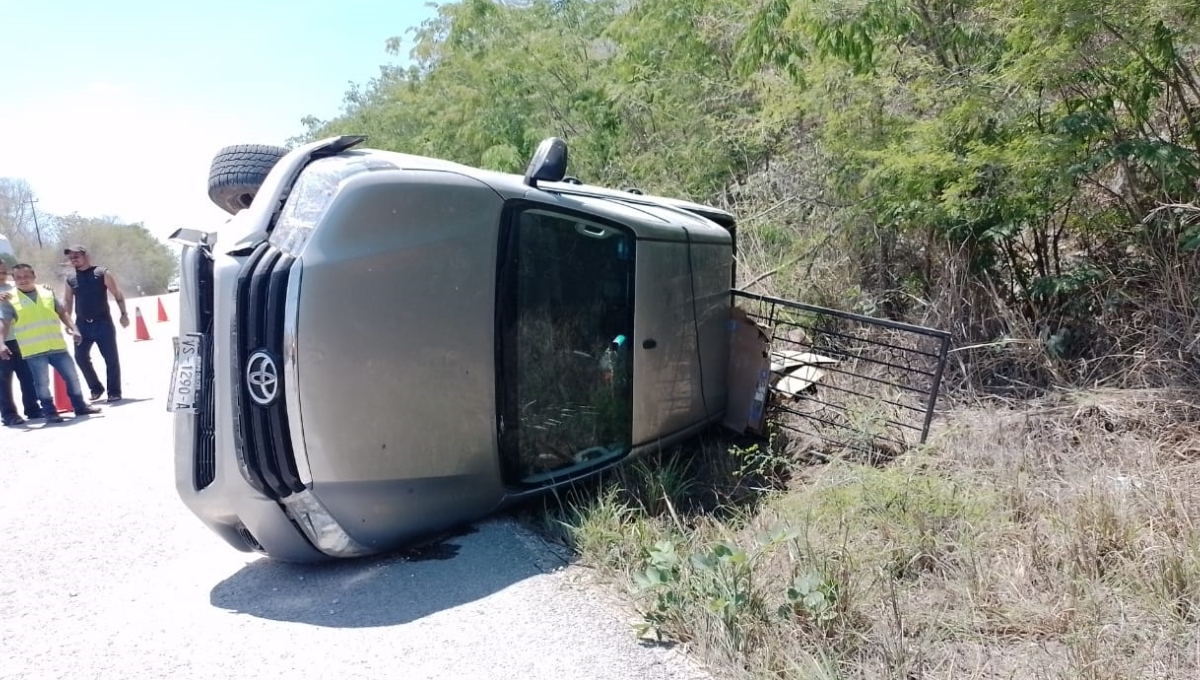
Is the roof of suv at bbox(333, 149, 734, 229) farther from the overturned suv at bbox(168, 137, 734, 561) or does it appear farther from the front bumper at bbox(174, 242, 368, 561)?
the front bumper at bbox(174, 242, 368, 561)

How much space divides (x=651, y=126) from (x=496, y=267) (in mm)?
7926

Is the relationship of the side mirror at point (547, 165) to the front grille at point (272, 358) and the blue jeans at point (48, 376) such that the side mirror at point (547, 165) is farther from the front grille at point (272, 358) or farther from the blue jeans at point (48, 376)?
the blue jeans at point (48, 376)

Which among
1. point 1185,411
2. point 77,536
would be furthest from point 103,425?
point 1185,411

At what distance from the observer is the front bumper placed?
3727 millimetres

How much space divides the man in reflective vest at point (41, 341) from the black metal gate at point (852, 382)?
6.20 meters

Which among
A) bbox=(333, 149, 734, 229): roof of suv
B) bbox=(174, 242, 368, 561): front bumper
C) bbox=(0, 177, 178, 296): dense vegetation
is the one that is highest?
bbox=(333, 149, 734, 229): roof of suv

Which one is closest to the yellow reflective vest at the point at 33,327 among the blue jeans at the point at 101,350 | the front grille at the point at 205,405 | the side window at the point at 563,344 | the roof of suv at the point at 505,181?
the blue jeans at the point at 101,350

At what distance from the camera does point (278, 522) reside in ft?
12.8

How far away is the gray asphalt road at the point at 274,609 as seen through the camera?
3275 mm

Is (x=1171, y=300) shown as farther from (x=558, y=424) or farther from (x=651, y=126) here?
(x=651, y=126)

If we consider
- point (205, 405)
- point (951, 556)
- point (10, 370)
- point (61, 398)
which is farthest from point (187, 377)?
point (61, 398)

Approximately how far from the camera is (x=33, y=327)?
824cm

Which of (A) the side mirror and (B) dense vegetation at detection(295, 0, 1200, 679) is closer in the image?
(B) dense vegetation at detection(295, 0, 1200, 679)

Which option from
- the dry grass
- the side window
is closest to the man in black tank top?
the side window
